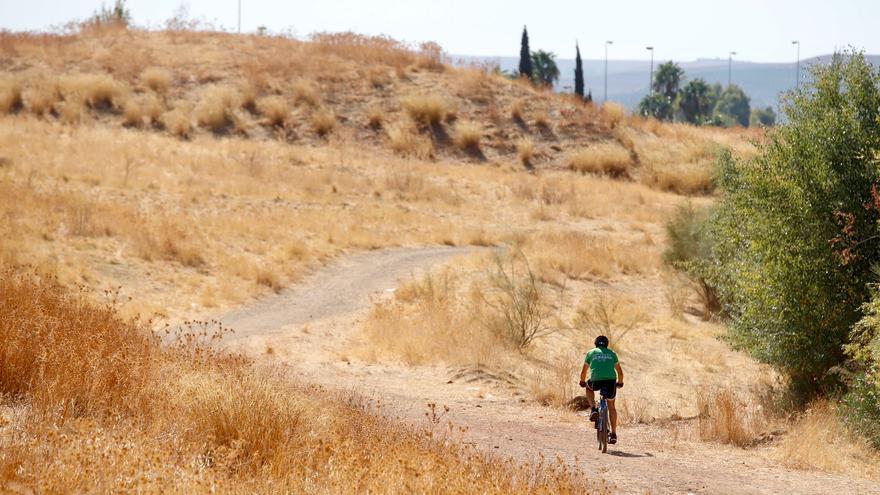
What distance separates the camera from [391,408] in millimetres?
11945

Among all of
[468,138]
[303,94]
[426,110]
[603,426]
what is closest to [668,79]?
[426,110]

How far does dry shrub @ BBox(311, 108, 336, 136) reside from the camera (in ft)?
131

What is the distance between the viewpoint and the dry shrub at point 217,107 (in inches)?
1516

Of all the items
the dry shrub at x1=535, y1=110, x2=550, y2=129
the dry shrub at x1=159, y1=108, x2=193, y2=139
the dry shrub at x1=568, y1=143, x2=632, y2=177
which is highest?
the dry shrub at x1=535, y1=110, x2=550, y2=129

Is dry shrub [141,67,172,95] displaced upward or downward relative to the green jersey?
upward

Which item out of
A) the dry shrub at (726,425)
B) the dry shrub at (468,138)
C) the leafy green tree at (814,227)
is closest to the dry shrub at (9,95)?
the dry shrub at (468,138)

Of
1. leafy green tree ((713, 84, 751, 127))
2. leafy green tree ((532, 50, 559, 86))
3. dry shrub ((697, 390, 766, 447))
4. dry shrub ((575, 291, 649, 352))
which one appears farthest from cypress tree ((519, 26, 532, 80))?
leafy green tree ((713, 84, 751, 127))

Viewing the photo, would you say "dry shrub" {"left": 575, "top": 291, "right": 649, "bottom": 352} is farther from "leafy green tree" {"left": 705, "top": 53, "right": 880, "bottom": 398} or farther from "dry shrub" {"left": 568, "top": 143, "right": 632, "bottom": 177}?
"dry shrub" {"left": 568, "top": 143, "right": 632, "bottom": 177}

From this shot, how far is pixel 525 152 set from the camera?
40281 mm

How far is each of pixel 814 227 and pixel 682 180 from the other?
2592 cm

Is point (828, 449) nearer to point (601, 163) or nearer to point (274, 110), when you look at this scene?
point (601, 163)

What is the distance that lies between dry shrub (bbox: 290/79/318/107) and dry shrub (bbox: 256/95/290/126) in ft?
4.37

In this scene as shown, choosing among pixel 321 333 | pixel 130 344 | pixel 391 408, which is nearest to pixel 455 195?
pixel 321 333

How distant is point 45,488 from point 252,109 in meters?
36.1
